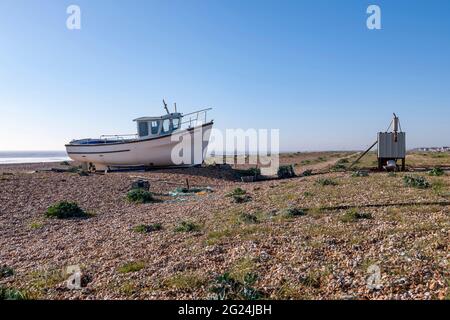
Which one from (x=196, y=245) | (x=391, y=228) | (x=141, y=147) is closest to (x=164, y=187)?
(x=141, y=147)

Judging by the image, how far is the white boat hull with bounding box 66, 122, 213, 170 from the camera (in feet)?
114

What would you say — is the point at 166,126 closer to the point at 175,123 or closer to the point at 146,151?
the point at 175,123

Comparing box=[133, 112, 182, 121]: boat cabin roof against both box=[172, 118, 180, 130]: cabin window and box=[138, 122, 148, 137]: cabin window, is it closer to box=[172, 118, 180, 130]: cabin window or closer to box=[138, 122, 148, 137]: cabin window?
box=[172, 118, 180, 130]: cabin window

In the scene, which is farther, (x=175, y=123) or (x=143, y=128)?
(x=175, y=123)

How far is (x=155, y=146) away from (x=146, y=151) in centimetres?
106

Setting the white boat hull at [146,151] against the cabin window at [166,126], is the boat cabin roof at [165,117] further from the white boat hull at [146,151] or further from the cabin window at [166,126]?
the white boat hull at [146,151]

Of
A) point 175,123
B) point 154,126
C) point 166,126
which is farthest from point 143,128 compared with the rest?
point 175,123

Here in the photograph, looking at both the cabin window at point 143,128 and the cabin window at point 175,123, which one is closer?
the cabin window at point 143,128

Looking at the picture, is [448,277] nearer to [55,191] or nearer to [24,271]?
[24,271]

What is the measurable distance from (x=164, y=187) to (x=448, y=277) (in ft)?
70.5

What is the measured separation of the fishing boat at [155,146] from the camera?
3488cm

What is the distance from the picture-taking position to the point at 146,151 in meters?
35.5

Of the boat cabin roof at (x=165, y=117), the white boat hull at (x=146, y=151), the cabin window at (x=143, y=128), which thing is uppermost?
the boat cabin roof at (x=165, y=117)
